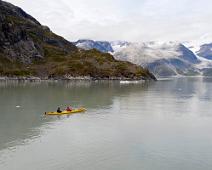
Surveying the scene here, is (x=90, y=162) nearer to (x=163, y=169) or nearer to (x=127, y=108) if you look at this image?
(x=163, y=169)

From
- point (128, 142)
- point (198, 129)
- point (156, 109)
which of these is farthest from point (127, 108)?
point (128, 142)

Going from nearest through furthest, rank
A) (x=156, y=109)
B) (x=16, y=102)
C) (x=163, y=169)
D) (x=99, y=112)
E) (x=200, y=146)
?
(x=163, y=169), (x=200, y=146), (x=99, y=112), (x=156, y=109), (x=16, y=102)

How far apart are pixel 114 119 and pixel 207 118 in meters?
29.1

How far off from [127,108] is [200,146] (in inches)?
2380

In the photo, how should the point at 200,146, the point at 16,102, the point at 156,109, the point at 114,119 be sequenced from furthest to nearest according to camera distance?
1. the point at 16,102
2. the point at 156,109
3. the point at 114,119
4. the point at 200,146

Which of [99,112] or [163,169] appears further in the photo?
[99,112]

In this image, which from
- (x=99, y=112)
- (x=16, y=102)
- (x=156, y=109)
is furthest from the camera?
(x=16, y=102)

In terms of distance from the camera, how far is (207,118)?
350 ft

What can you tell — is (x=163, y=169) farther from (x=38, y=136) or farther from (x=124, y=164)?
(x=38, y=136)

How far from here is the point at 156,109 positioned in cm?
12600

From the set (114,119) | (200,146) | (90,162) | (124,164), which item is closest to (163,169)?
(124,164)

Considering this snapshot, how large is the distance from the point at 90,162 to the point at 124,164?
5.58 meters

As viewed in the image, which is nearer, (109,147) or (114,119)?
(109,147)

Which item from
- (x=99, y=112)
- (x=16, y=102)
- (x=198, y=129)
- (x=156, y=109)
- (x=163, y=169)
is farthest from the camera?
(x=16, y=102)
